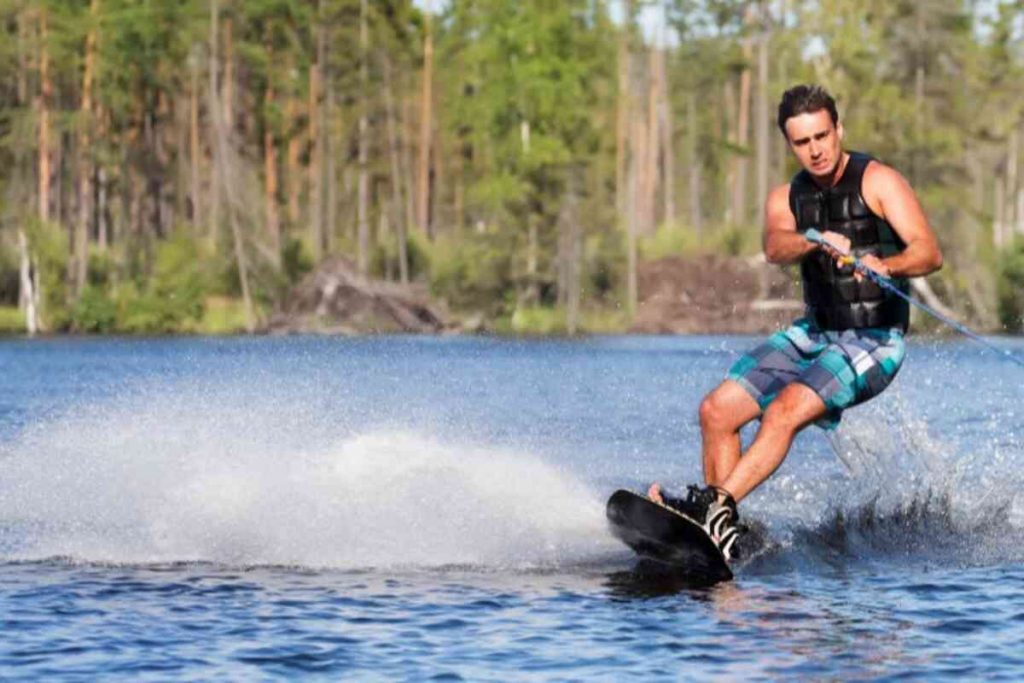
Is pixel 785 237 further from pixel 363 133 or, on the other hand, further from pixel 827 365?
pixel 363 133

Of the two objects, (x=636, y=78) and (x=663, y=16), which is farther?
(x=636, y=78)

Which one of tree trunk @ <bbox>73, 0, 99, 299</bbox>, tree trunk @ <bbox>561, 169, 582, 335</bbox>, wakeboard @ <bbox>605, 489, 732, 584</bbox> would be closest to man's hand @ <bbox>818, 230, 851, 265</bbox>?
wakeboard @ <bbox>605, 489, 732, 584</bbox>

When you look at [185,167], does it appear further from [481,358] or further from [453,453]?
[453,453]

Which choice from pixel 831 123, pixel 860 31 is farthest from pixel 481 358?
pixel 831 123

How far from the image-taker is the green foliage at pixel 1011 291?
59.0 metres

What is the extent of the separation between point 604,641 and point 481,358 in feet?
108

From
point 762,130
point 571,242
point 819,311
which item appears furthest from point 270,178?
point 819,311

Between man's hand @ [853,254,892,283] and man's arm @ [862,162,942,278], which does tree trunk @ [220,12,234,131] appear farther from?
man's hand @ [853,254,892,283]

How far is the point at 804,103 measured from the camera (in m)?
9.72

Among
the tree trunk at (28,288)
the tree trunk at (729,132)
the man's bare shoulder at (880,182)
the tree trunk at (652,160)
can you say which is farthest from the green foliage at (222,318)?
the man's bare shoulder at (880,182)

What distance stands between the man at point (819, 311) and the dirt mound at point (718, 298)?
47316 millimetres

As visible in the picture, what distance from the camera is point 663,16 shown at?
81.1 meters

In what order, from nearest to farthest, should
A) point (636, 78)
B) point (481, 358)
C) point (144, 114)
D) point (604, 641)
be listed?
point (604, 641) < point (481, 358) < point (144, 114) < point (636, 78)

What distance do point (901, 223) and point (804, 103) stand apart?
718 mm
